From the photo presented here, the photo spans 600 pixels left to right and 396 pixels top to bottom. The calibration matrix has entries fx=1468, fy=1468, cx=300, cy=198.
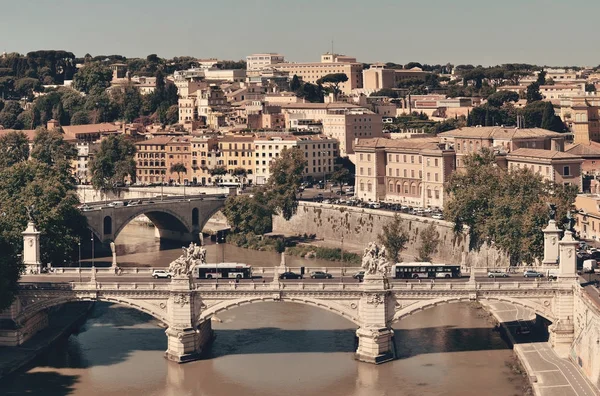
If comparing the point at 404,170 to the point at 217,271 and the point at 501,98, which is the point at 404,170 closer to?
the point at 501,98

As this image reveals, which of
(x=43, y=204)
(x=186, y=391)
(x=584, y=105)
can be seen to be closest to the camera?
(x=186, y=391)

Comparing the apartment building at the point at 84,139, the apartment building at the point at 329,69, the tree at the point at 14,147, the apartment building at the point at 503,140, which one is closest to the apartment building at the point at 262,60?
the apartment building at the point at 329,69

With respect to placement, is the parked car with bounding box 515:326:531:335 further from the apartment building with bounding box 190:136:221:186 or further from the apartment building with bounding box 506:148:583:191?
the apartment building with bounding box 190:136:221:186

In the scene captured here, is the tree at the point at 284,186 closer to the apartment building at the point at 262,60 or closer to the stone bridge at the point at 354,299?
the stone bridge at the point at 354,299

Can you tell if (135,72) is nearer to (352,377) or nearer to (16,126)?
(16,126)

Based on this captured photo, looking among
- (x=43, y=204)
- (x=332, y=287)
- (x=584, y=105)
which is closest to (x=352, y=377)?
(x=332, y=287)

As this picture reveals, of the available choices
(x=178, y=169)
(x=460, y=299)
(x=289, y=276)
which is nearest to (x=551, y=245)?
(x=460, y=299)

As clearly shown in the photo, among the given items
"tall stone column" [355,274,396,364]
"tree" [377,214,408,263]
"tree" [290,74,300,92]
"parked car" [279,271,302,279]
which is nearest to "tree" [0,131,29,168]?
"tree" [290,74,300,92]

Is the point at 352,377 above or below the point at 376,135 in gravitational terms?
below
